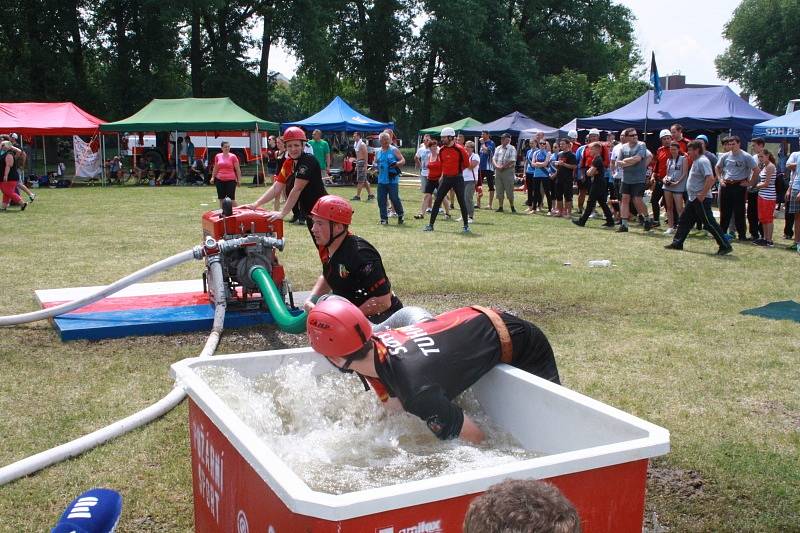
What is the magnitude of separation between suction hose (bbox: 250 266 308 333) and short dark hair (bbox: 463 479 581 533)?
150 inches

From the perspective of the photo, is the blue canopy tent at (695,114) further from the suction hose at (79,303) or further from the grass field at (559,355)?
the suction hose at (79,303)

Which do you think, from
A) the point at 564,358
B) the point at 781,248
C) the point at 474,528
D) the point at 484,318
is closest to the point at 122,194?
the point at 781,248

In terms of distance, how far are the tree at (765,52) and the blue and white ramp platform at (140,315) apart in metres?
56.3

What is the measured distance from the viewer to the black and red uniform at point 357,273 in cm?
515

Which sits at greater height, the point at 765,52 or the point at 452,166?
the point at 765,52

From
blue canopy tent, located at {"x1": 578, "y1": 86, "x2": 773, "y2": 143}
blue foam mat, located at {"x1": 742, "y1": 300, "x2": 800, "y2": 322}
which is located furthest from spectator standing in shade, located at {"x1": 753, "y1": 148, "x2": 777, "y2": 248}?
blue canopy tent, located at {"x1": 578, "y1": 86, "x2": 773, "y2": 143}

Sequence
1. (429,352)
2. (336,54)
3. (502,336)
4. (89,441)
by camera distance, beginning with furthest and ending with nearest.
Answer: (336,54)
(89,441)
(502,336)
(429,352)

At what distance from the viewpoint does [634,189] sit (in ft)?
48.4

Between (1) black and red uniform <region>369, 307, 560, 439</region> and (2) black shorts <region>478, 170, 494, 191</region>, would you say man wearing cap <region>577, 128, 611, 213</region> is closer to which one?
(2) black shorts <region>478, 170, 494, 191</region>

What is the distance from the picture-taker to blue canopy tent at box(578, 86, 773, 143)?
20625 mm

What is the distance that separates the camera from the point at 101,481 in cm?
402

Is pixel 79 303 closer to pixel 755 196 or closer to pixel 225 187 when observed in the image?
pixel 225 187

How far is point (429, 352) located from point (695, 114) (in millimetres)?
20073

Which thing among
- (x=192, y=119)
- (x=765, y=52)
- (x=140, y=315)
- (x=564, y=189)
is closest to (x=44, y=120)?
(x=192, y=119)
